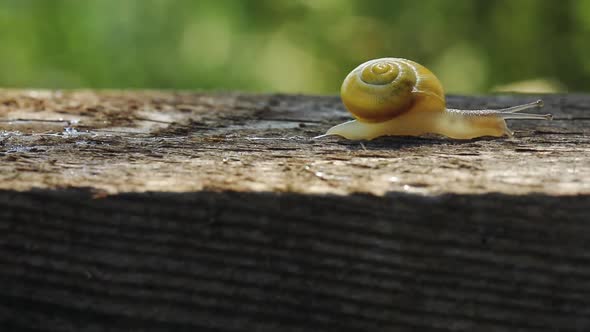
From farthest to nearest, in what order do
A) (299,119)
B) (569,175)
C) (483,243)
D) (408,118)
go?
1. (299,119)
2. (408,118)
3. (569,175)
4. (483,243)

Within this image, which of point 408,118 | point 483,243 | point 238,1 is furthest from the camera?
point 238,1

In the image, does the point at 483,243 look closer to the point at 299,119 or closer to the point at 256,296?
the point at 256,296

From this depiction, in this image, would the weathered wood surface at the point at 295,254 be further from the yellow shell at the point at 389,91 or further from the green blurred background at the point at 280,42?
the green blurred background at the point at 280,42

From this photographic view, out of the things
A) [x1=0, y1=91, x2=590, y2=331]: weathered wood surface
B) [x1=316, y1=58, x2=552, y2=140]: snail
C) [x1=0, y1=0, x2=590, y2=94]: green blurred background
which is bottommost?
[x1=0, y1=91, x2=590, y2=331]: weathered wood surface

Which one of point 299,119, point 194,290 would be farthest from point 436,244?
point 299,119

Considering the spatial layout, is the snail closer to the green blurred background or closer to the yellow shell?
the yellow shell

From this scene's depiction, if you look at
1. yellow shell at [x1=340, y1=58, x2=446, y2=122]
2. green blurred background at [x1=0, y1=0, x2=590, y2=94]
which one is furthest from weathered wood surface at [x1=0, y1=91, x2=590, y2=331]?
green blurred background at [x1=0, y1=0, x2=590, y2=94]
